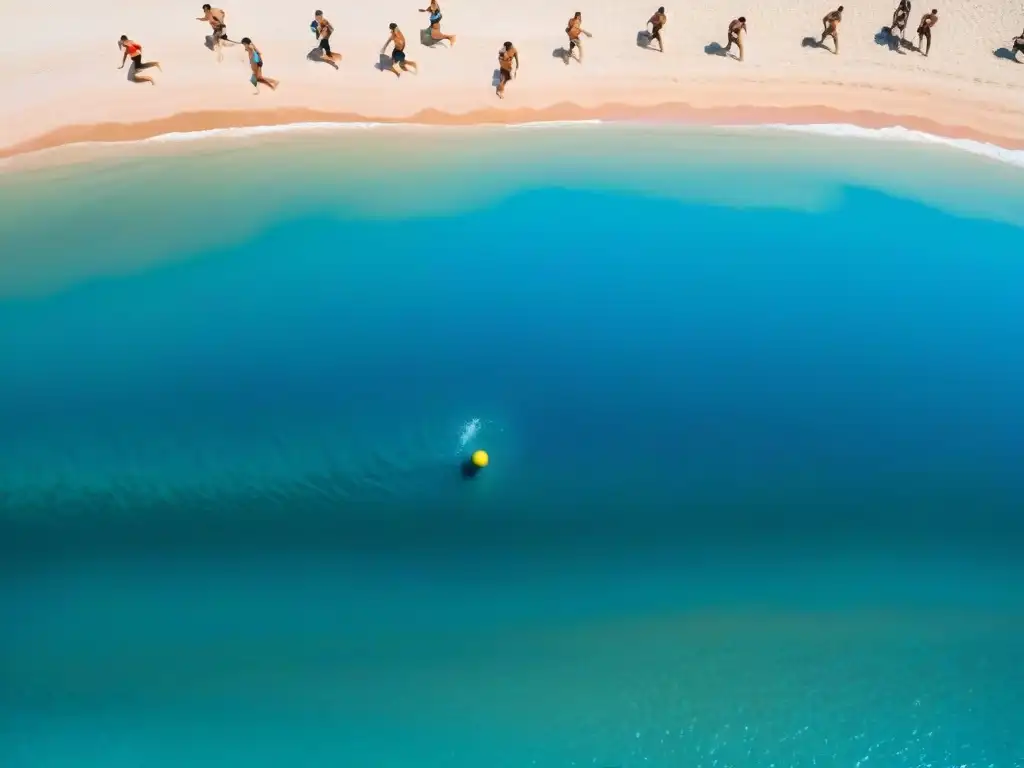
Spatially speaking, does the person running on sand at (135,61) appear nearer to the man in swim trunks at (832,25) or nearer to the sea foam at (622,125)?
the sea foam at (622,125)

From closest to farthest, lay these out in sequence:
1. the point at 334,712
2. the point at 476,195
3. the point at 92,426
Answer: the point at 334,712 → the point at 92,426 → the point at 476,195

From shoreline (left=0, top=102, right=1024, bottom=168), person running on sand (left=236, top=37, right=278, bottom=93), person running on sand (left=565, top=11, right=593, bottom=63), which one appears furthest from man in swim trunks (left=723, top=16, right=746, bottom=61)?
person running on sand (left=236, top=37, right=278, bottom=93)

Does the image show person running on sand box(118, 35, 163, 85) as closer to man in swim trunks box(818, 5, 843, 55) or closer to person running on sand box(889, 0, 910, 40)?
man in swim trunks box(818, 5, 843, 55)

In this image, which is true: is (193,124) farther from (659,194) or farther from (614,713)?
(614,713)

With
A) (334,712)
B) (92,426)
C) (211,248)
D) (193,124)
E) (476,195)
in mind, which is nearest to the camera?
(334,712)

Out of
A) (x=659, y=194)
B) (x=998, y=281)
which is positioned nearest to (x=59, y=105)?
(x=659, y=194)

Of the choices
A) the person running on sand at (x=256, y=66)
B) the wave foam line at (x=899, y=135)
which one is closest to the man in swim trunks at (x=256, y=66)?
the person running on sand at (x=256, y=66)

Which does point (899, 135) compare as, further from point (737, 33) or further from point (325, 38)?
point (325, 38)

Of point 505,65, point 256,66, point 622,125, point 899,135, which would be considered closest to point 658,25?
point 622,125
